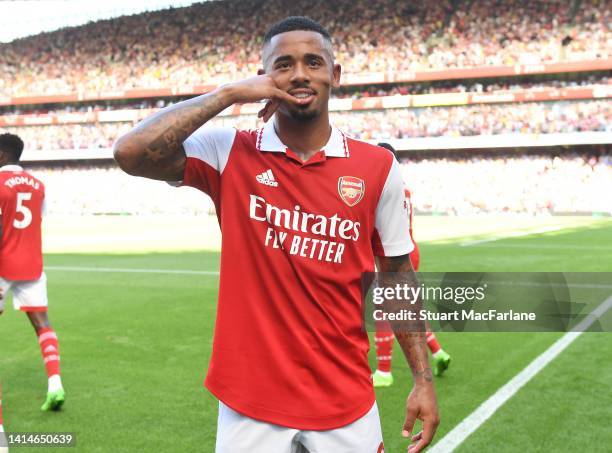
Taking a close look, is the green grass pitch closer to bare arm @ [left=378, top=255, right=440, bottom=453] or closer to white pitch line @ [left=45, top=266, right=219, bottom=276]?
white pitch line @ [left=45, top=266, right=219, bottom=276]

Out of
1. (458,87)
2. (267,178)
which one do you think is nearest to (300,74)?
(267,178)

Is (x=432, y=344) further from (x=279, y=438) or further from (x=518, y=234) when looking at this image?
(x=518, y=234)

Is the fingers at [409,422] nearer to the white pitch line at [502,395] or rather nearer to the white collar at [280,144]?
the white collar at [280,144]

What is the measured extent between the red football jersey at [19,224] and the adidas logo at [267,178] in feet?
12.8

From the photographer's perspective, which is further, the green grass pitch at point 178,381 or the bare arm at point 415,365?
the green grass pitch at point 178,381

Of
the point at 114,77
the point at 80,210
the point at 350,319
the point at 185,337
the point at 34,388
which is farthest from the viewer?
the point at 114,77

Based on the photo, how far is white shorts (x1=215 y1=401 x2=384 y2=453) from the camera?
221 centimetres

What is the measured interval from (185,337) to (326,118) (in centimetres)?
660

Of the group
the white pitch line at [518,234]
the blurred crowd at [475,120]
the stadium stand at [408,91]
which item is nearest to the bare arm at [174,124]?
the white pitch line at [518,234]

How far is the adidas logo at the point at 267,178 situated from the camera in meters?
2.31

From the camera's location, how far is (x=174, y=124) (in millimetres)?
2205

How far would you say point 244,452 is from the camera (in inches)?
86.7

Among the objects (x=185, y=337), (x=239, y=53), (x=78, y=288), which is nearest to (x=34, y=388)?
(x=185, y=337)

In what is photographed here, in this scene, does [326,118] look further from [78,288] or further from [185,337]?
[78,288]
